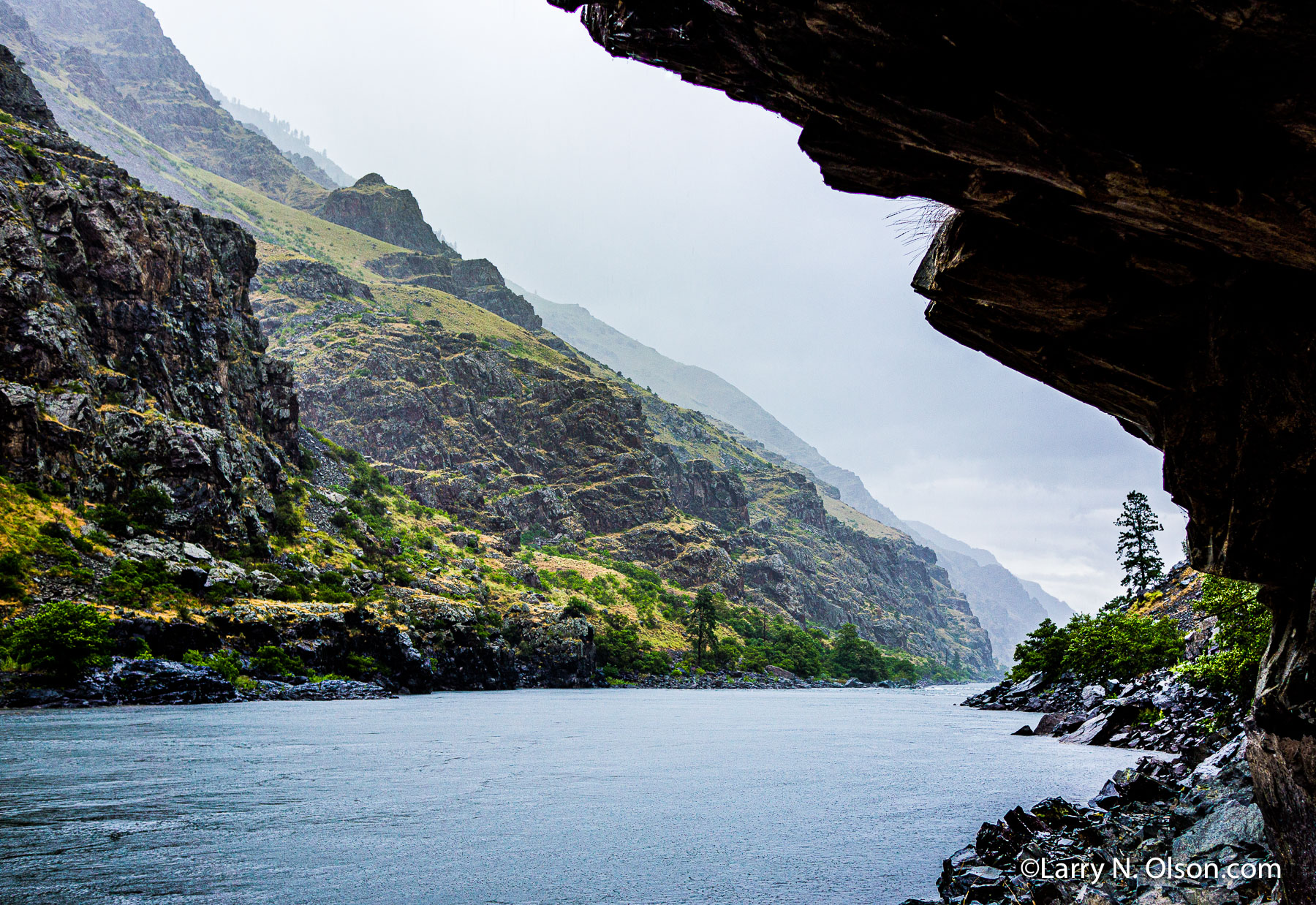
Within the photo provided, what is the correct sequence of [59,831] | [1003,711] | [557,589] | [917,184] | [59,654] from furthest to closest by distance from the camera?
[557,589] < [1003,711] < [59,654] < [59,831] < [917,184]

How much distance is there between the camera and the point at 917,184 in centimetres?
975

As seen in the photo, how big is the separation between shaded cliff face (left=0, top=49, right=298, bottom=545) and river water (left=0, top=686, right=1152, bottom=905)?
139 ft

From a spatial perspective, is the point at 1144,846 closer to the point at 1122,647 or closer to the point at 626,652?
the point at 1122,647

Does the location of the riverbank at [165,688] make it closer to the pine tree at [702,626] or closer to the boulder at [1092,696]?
the boulder at [1092,696]

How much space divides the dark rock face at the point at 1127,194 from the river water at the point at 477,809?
12.4 meters

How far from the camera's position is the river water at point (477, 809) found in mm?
18391

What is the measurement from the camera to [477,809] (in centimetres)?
2770

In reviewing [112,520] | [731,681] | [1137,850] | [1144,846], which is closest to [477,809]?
[1137,850]

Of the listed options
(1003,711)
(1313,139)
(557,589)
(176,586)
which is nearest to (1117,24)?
(1313,139)

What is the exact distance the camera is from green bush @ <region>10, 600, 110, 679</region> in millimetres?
54969

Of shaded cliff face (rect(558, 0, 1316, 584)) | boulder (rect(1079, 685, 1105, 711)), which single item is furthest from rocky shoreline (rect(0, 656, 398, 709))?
boulder (rect(1079, 685, 1105, 711))

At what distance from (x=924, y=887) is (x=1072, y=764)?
26265mm

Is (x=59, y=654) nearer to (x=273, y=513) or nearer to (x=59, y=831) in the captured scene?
(x=59, y=831)

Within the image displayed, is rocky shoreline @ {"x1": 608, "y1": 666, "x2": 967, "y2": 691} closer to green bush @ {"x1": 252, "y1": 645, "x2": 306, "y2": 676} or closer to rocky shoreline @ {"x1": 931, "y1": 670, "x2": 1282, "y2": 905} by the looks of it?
green bush @ {"x1": 252, "y1": 645, "x2": 306, "y2": 676}
